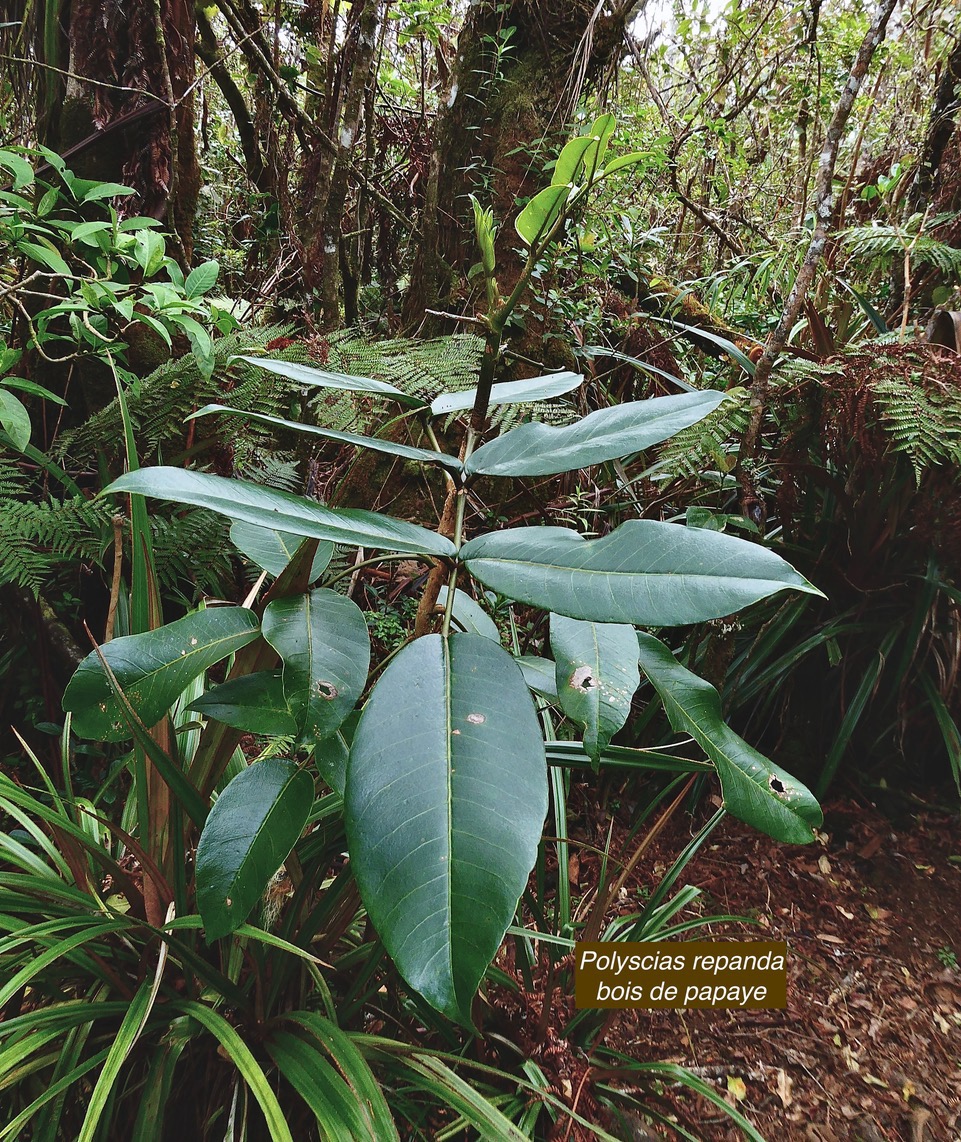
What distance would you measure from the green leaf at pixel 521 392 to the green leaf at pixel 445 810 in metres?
0.30

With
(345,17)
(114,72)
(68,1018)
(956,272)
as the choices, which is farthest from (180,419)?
(345,17)

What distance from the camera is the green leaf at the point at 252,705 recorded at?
1.63 feet

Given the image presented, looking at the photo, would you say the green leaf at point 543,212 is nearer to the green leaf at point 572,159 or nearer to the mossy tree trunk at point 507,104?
the green leaf at point 572,159

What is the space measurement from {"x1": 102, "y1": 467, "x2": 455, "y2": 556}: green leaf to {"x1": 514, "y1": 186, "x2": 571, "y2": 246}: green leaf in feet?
0.87

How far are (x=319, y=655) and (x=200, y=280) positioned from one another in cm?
96

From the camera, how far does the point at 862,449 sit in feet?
4.09

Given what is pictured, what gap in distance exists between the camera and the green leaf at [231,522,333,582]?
1.99ft

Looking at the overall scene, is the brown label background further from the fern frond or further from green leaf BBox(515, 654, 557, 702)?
the fern frond

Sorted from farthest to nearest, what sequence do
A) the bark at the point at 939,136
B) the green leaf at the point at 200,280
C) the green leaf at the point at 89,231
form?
1. the bark at the point at 939,136
2. the green leaf at the point at 200,280
3. the green leaf at the point at 89,231

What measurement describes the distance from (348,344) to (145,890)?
3.46ft

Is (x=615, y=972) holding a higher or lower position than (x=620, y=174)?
lower

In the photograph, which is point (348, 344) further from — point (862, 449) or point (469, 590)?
point (862, 449)

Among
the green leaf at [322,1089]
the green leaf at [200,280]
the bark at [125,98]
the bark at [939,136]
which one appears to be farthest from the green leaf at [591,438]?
the bark at [939,136]

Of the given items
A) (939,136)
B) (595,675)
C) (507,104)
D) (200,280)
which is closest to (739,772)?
(595,675)
